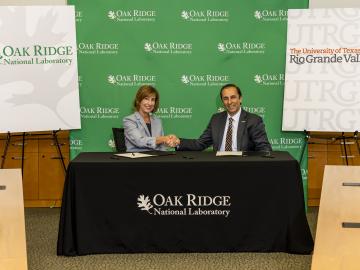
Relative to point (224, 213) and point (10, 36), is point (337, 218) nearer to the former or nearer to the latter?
point (224, 213)

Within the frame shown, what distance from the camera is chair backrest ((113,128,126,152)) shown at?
161 inches

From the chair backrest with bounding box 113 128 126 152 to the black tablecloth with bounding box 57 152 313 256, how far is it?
2.50 feet

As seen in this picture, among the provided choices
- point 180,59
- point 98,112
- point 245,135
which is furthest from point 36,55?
point 245,135

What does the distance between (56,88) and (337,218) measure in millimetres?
3139

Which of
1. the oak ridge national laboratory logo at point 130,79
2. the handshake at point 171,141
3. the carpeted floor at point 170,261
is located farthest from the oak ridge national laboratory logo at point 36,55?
the carpeted floor at point 170,261

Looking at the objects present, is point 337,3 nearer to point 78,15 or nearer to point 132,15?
point 132,15

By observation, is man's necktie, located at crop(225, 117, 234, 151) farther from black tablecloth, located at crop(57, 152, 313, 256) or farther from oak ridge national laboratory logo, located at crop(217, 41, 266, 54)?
oak ridge national laboratory logo, located at crop(217, 41, 266, 54)

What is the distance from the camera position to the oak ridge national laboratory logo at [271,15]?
4.59m

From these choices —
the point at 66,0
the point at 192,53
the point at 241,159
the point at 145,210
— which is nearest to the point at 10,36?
the point at 66,0

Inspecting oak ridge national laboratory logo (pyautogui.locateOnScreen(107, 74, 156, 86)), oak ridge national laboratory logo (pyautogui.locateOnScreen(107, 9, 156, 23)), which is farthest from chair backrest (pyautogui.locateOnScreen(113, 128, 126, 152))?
oak ridge national laboratory logo (pyautogui.locateOnScreen(107, 9, 156, 23))

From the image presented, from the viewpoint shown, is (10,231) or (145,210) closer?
(10,231)

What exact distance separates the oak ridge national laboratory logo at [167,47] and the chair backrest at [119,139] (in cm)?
98

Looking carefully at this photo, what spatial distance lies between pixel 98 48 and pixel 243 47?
147cm

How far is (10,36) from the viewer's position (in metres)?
4.28
